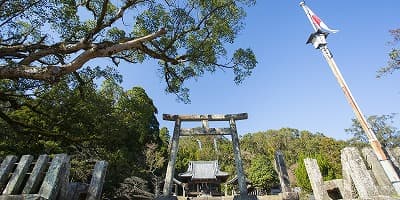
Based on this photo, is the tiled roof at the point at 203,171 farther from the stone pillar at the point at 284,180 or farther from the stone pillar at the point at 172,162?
the stone pillar at the point at 284,180

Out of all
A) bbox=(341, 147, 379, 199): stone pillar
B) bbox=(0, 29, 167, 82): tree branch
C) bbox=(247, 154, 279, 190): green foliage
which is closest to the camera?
bbox=(341, 147, 379, 199): stone pillar

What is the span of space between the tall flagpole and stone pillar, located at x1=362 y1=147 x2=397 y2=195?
0.64 feet

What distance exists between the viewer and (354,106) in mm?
7301

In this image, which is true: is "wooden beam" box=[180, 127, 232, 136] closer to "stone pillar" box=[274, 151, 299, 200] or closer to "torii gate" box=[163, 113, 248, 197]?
"torii gate" box=[163, 113, 248, 197]

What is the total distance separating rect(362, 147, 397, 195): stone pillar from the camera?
5.77m

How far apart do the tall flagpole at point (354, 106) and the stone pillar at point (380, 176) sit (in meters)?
0.19

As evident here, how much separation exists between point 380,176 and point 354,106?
2.00 metres

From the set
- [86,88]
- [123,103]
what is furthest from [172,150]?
[123,103]

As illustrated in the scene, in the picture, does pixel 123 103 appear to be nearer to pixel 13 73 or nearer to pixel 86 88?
pixel 86 88

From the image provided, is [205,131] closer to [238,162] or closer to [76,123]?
[238,162]

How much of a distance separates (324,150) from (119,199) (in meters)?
33.3

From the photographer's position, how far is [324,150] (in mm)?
41969

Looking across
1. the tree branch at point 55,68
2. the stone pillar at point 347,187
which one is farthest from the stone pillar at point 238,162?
the tree branch at point 55,68

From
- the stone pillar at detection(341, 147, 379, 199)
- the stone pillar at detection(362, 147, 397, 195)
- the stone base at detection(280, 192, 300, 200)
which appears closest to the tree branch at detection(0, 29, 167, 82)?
the stone base at detection(280, 192, 300, 200)
